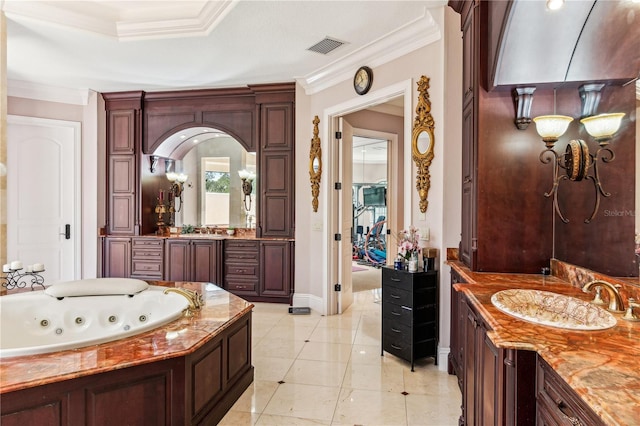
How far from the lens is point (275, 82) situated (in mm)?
4961

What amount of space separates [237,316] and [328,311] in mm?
2255

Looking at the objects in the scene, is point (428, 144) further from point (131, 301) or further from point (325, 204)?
point (131, 301)

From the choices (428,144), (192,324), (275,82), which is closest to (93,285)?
(192,324)

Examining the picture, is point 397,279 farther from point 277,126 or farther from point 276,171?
point 277,126

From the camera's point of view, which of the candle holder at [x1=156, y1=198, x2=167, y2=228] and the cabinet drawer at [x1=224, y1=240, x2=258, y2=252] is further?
the candle holder at [x1=156, y1=198, x2=167, y2=228]

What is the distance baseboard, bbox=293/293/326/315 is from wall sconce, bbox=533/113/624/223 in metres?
3.10

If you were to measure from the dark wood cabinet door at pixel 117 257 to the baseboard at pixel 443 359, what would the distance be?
14.8ft

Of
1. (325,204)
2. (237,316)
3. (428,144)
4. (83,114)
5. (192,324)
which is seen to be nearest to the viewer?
(192,324)

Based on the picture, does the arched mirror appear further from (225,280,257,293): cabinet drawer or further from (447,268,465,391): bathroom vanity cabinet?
(447,268,465,391): bathroom vanity cabinet

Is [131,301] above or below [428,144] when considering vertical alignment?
below

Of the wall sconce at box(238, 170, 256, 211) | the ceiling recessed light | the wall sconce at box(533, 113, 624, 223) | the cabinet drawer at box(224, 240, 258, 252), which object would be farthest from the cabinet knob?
the wall sconce at box(238, 170, 256, 211)

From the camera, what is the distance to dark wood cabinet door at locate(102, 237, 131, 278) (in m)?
5.42

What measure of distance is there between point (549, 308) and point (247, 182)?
4.64m

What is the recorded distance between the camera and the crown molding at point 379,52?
3209 millimetres
